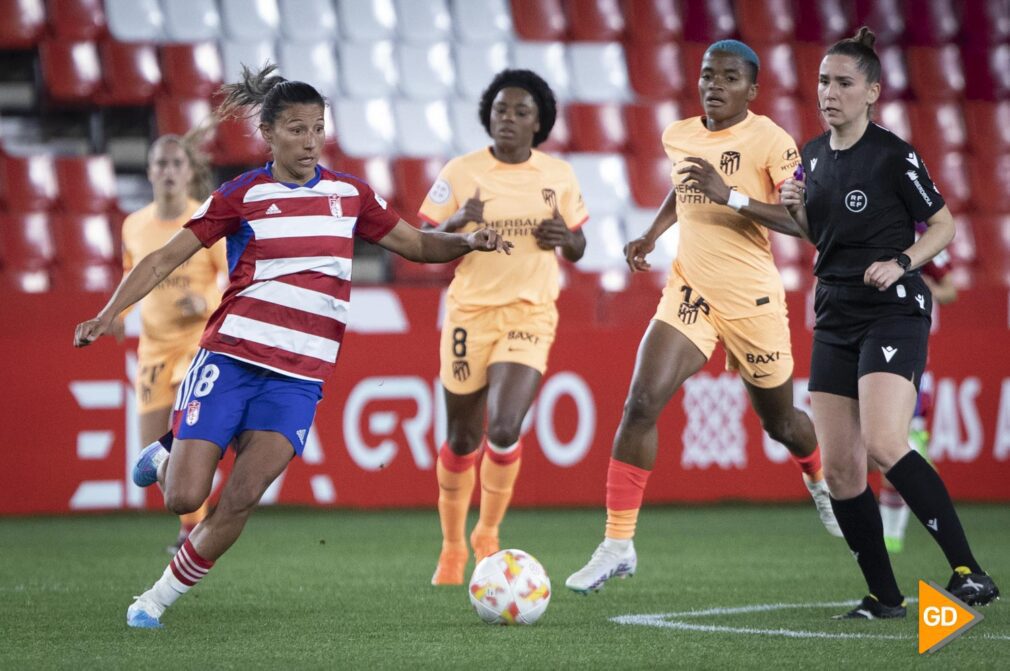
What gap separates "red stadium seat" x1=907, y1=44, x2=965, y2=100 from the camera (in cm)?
1559

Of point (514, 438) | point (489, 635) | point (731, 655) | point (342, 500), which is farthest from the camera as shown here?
point (342, 500)

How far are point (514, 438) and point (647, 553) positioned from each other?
1764 millimetres

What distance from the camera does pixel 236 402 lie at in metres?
5.43

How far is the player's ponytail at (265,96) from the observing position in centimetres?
558

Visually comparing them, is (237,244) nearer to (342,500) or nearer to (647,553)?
(647,553)

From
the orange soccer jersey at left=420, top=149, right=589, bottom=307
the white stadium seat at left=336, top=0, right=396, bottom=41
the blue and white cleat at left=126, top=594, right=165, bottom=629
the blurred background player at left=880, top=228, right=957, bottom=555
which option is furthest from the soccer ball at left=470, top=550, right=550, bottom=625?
the white stadium seat at left=336, top=0, right=396, bottom=41

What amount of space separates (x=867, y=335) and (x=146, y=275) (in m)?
2.66

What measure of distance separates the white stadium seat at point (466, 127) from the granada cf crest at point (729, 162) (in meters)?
7.22

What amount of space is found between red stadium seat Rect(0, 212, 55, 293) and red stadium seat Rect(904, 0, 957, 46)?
907cm

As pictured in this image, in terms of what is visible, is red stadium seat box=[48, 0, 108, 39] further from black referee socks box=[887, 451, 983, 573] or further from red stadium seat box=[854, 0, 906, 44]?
black referee socks box=[887, 451, 983, 573]

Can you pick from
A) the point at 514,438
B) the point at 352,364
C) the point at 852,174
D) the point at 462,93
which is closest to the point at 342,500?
the point at 352,364

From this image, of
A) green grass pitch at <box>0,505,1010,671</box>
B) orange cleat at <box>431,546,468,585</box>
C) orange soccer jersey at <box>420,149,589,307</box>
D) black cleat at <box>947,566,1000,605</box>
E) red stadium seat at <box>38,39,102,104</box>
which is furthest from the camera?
red stadium seat at <box>38,39,102,104</box>

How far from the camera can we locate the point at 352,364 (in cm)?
1079

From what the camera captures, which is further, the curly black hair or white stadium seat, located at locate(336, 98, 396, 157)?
white stadium seat, located at locate(336, 98, 396, 157)
